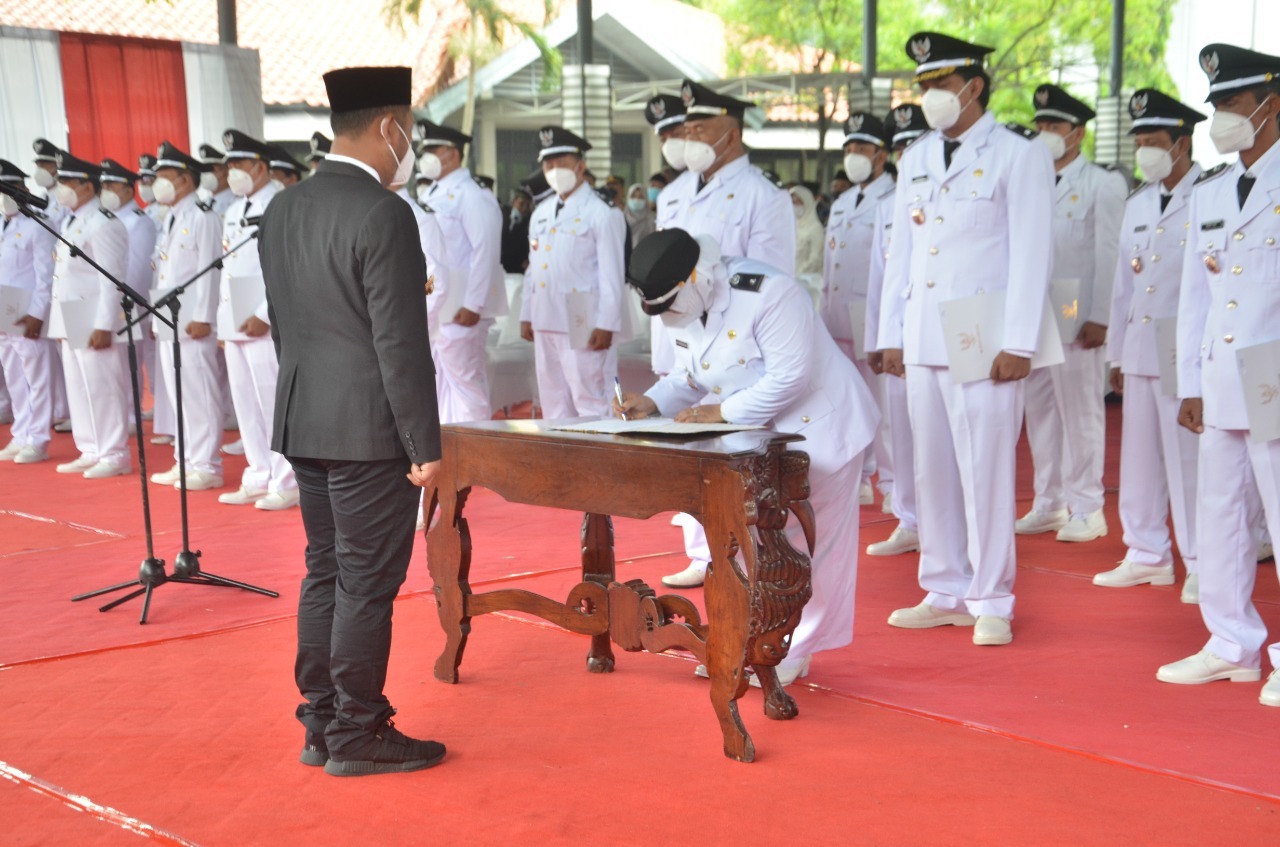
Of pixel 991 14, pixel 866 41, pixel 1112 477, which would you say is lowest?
pixel 1112 477

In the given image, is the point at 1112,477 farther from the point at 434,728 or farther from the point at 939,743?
the point at 434,728

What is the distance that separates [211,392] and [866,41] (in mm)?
13146

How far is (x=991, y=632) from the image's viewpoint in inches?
169

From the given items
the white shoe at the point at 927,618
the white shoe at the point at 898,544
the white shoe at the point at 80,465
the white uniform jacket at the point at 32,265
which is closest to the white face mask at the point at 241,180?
the white shoe at the point at 80,465

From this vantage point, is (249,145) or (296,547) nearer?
(296,547)

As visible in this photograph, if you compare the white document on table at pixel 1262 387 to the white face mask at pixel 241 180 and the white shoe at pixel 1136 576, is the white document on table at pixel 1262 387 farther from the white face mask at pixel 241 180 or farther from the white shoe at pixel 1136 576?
the white face mask at pixel 241 180

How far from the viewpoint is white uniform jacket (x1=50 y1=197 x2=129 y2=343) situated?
7859 mm

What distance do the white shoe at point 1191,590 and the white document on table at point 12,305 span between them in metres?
7.23

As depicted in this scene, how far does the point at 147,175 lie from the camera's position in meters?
9.55

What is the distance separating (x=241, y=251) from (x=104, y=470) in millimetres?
1999

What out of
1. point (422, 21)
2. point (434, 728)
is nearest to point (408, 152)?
point (434, 728)

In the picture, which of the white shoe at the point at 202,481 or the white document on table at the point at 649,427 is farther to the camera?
the white shoe at the point at 202,481

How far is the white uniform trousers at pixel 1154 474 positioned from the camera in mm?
5059

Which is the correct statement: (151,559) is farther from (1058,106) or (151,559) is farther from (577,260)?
(1058,106)
